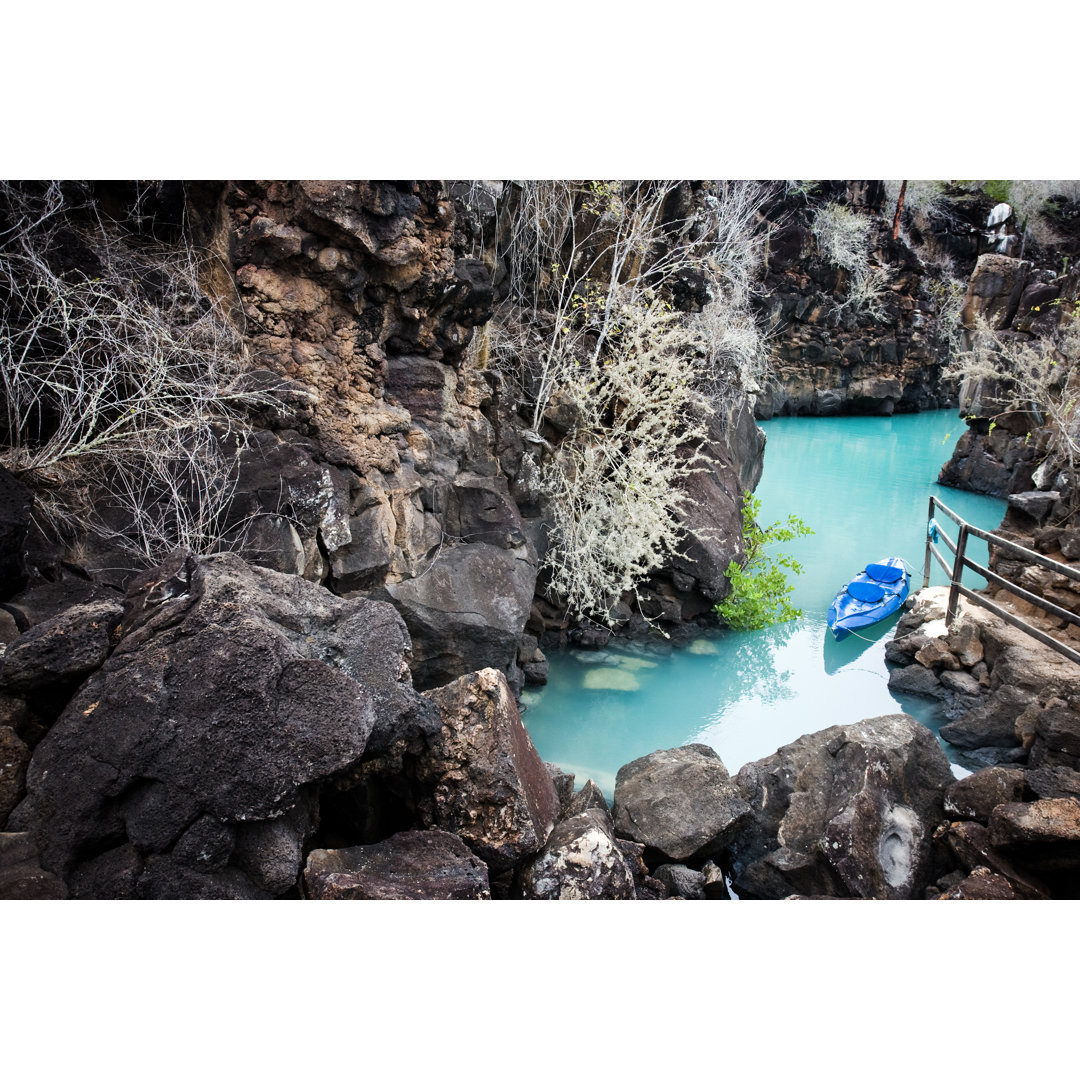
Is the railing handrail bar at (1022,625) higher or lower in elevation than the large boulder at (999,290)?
lower

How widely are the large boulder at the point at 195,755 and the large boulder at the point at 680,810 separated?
6.29ft

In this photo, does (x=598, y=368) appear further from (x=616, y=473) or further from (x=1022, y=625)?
(x=1022, y=625)

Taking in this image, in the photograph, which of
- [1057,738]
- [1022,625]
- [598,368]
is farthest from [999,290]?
[1057,738]

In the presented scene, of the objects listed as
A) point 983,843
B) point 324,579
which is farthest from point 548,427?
point 983,843

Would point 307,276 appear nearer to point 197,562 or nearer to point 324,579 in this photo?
point 324,579

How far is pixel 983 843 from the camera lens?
3.36 m

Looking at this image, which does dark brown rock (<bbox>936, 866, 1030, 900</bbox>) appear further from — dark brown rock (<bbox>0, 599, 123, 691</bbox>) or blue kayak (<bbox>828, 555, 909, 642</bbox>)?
blue kayak (<bbox>828, 555, 909, 642</bbox>)

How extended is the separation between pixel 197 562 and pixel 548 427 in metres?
4.60

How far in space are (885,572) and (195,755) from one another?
7826 mm

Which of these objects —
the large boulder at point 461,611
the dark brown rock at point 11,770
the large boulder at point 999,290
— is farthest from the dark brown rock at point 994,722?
the large boulder at point 999,290

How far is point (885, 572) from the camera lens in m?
8.41

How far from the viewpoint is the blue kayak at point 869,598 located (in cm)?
796

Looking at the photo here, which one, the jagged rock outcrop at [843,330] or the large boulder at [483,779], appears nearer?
the large boulder at [483,779]

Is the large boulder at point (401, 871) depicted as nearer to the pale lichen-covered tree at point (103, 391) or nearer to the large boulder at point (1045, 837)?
the pale lichen-covered tree at point (103, 391)
